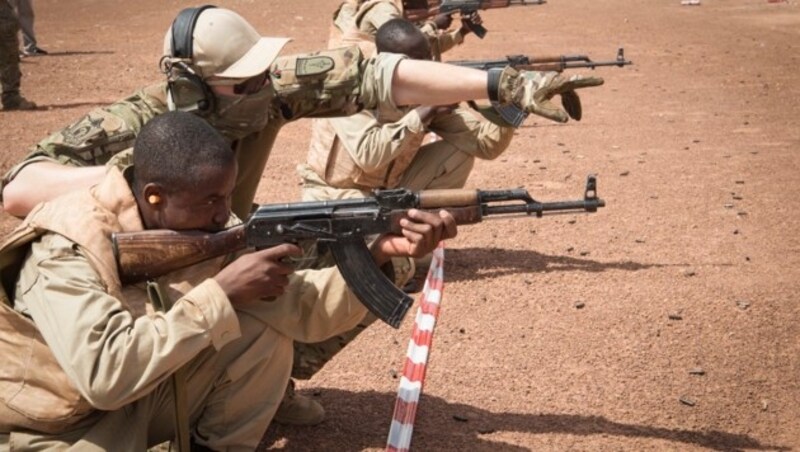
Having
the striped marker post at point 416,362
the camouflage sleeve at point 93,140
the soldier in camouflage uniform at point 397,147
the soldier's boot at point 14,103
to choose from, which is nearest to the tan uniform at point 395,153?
the soldier in camouflage uniform at point 397,147

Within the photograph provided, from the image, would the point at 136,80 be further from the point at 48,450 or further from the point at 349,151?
the point at 48,450

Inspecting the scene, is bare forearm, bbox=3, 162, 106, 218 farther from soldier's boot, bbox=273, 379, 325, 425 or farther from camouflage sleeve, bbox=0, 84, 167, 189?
soldier's boot, bbox=273, 379, 325, 425

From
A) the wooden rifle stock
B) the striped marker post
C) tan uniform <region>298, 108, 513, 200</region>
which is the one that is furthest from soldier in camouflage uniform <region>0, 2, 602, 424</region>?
tan uniform <region>298, 108, 513, 200</region>

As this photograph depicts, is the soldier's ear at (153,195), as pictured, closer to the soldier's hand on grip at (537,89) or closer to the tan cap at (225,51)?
the tan cap at (225,51)

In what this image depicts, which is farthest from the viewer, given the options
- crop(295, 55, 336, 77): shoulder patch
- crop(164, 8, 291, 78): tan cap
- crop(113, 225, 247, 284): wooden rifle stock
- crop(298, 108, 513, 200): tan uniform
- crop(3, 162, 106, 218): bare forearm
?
crop(298, 108, 513, 200): tan uniform

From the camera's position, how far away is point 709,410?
177 inches

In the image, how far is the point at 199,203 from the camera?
3.50 metres

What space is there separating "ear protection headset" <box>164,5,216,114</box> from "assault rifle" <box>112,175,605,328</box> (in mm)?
855

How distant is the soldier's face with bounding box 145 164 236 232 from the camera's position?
11.3ft

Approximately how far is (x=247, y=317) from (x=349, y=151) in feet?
8.02

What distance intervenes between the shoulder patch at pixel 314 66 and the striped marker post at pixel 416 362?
4.33 feet

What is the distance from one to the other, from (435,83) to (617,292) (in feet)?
6.44

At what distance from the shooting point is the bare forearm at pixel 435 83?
4465 mm

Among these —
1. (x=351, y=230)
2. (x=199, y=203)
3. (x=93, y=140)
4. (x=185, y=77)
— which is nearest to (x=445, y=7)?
(x=185, y=77)
